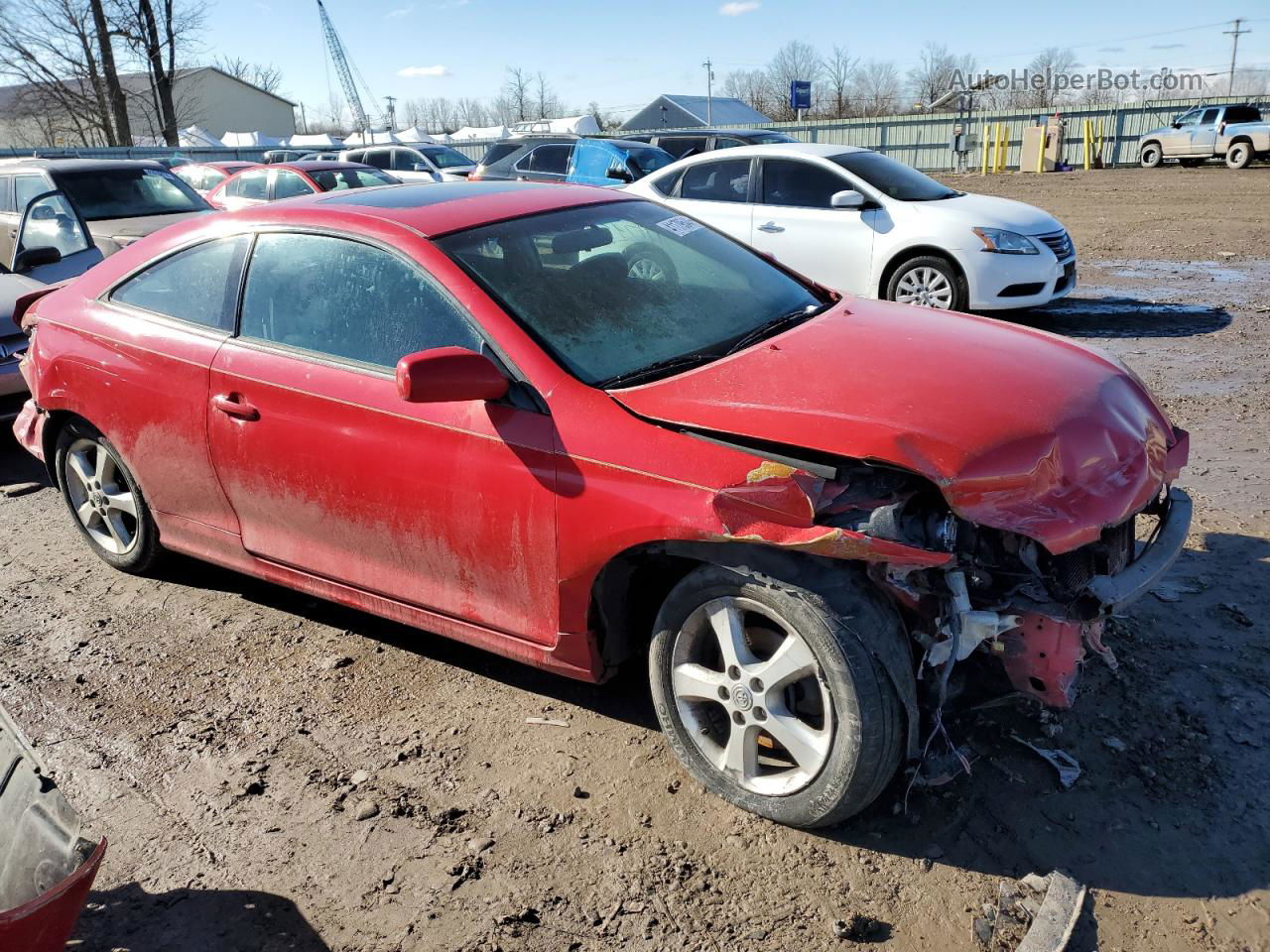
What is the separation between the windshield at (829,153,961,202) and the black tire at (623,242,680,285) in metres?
5.89

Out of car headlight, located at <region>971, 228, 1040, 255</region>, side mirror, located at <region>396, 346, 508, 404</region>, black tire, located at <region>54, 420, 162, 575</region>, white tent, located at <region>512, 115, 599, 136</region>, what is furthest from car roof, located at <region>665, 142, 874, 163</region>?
white tent, located at <region>512, 115, 599, 136</region>

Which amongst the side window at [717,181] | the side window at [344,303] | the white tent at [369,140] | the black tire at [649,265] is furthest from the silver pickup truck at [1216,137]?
the side window at [344,303]

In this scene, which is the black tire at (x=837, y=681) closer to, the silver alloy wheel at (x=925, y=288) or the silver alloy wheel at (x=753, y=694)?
the silver alloy wheel at (x=753, y=694)

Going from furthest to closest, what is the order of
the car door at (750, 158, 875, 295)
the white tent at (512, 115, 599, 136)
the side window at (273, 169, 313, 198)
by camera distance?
the white tent at (512, 115, 599, 136)
the side window at (273, 169, 313, 198)
the car door at (750, 158, 875, 295)

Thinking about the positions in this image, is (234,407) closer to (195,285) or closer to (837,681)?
(195,285)

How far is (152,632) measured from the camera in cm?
410

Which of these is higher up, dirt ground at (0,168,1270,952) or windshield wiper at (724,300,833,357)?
windshield wiper at (724,300,833,357)

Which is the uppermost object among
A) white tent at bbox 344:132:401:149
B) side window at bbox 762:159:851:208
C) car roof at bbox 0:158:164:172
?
white tent at bbox 344:132:401:149

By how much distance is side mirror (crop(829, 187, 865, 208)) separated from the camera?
8711 millimetres

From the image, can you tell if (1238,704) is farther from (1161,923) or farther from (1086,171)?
(1086,171)

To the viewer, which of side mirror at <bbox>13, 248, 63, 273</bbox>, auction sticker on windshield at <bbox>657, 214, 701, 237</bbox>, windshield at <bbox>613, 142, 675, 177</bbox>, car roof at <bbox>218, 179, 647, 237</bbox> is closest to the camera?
car roof at <bbox>218, 179, 647, 237</bbox>

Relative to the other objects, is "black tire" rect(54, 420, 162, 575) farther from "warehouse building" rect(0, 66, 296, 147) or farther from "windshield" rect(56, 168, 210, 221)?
"warehouse building" rect(0, 66, 296, 147)

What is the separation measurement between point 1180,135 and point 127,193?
29.3 m

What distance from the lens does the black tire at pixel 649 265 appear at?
140 inches
